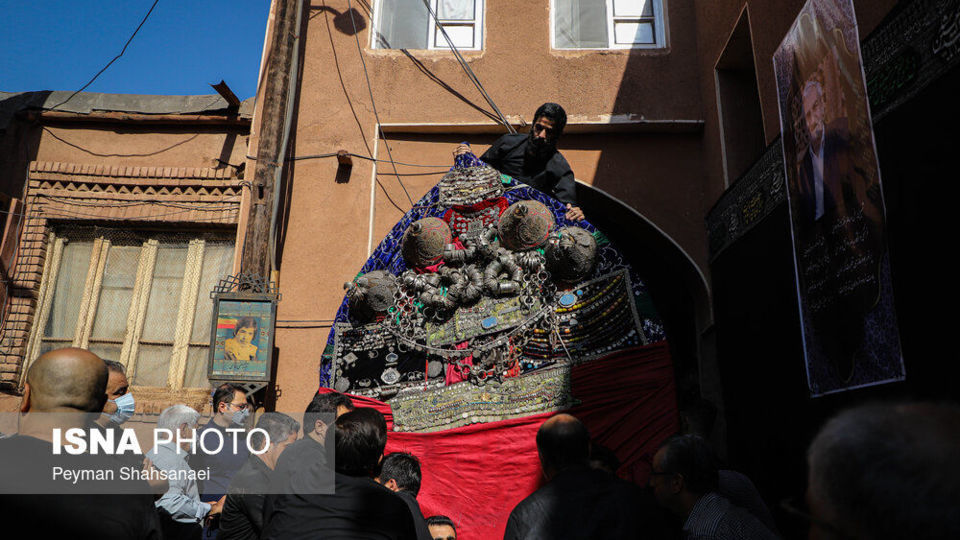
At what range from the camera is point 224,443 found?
467 cm

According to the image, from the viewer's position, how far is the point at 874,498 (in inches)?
38.3

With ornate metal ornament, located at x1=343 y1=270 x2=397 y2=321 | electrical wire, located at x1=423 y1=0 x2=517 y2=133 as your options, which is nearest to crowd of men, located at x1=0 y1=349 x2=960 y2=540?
ornate metal ornament, located at x1=343 y1=270 x2=397 y2=321

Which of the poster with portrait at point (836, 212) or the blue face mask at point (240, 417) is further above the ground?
the poster with portrait at point (836, 212)

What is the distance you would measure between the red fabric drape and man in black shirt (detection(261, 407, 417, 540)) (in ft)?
7.82

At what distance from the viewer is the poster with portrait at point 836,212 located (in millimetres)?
2816

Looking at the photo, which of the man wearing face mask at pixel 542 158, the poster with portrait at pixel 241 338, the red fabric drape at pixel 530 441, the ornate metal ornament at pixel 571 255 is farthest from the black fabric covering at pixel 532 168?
the poster with portrait at pixel 241 338

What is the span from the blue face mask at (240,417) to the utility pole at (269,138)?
1.49 m

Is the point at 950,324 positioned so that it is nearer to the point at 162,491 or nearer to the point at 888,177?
the point at 888,177

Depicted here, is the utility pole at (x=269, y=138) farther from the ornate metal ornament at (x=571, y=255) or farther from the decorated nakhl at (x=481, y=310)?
the ornate metal ornament at (x=571, y=255)

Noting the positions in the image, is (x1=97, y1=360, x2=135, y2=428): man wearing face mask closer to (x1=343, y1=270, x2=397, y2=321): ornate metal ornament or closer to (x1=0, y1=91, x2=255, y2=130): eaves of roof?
(x1=343, y1=270, x2=397, y2=321): ornate metal ornament

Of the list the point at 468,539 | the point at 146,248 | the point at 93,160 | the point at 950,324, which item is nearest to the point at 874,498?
the point at 950,324

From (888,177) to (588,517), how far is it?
1.81m

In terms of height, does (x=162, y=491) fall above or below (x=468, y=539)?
above

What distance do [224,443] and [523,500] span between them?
297 cm
